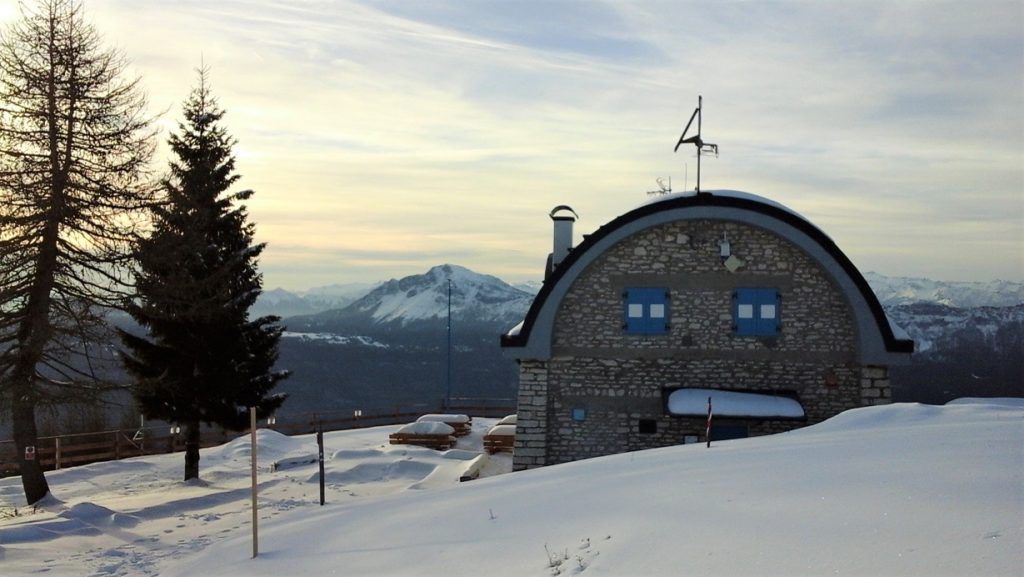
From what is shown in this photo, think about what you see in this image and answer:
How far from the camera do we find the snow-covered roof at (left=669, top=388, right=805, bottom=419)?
1691cm

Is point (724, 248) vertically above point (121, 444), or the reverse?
point (724, 248)

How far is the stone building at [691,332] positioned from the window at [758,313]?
2cm

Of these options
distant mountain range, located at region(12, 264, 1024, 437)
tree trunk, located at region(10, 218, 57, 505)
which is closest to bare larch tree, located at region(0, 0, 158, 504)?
tree trunk, located at region(10, 218, 57, 505)

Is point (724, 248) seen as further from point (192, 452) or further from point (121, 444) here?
point (121, 444)

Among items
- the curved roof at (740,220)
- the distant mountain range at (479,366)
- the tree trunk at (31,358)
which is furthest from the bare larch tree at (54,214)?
the distant mountain range at (479,366)

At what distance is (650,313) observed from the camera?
18.2 m

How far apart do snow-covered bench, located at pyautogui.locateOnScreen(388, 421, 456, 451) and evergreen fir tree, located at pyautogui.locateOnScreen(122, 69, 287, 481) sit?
16.2 feet

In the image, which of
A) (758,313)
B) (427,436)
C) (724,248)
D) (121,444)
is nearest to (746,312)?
(758,313)

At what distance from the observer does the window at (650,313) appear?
Answer: 59.6 feet

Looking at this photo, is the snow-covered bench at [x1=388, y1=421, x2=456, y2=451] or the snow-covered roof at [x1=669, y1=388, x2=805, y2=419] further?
the snow-covered bench at [x1=388, y1=421, x2=456, y2=451]

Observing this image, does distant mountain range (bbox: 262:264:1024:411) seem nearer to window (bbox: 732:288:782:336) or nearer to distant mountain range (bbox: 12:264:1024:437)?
distant mountain range (bbox: 12:264:1024:437)

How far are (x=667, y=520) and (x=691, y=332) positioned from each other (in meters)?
11.7

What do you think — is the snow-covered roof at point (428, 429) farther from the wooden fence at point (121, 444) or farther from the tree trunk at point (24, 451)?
the tree trunk at point (24, 451)

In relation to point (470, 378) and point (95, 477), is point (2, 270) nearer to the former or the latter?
point (95, 477)
